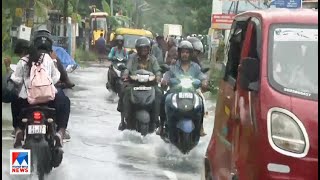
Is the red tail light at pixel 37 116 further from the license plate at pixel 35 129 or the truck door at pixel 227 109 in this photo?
the truck door at pixel 227 109

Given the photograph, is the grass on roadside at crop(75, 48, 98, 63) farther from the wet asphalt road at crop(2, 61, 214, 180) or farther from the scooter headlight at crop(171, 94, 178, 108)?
the scooter headlight at crop(171, 94, 178, 108)

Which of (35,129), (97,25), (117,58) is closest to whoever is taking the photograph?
(35,129)

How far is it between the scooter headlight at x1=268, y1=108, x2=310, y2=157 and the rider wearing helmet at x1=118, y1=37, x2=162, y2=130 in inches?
203

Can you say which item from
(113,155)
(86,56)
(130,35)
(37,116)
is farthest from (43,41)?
(86,56)

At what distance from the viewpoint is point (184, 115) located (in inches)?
323

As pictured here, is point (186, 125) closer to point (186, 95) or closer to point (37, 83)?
point (186, 95)

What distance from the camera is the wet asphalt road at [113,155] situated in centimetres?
721

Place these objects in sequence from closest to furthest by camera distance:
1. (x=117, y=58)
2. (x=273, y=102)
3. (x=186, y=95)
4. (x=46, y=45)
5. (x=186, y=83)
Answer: (x=273, y=102)
(x=46, y=45)
(x=186, y=95)
(x=186, y=83)
(x=117, y=58)

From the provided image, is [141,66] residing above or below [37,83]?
below

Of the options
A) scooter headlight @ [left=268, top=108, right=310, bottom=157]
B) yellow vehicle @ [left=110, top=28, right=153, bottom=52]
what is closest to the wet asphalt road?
scooter headlight @ [left=268, top=108, right=310, bottom=157]

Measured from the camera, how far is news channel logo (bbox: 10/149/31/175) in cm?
639

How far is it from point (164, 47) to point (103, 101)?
4724 millimetres

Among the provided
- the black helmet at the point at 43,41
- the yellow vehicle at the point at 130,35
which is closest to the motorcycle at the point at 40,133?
the black helmet at the point at 43,41

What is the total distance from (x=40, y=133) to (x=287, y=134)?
2.75 m
